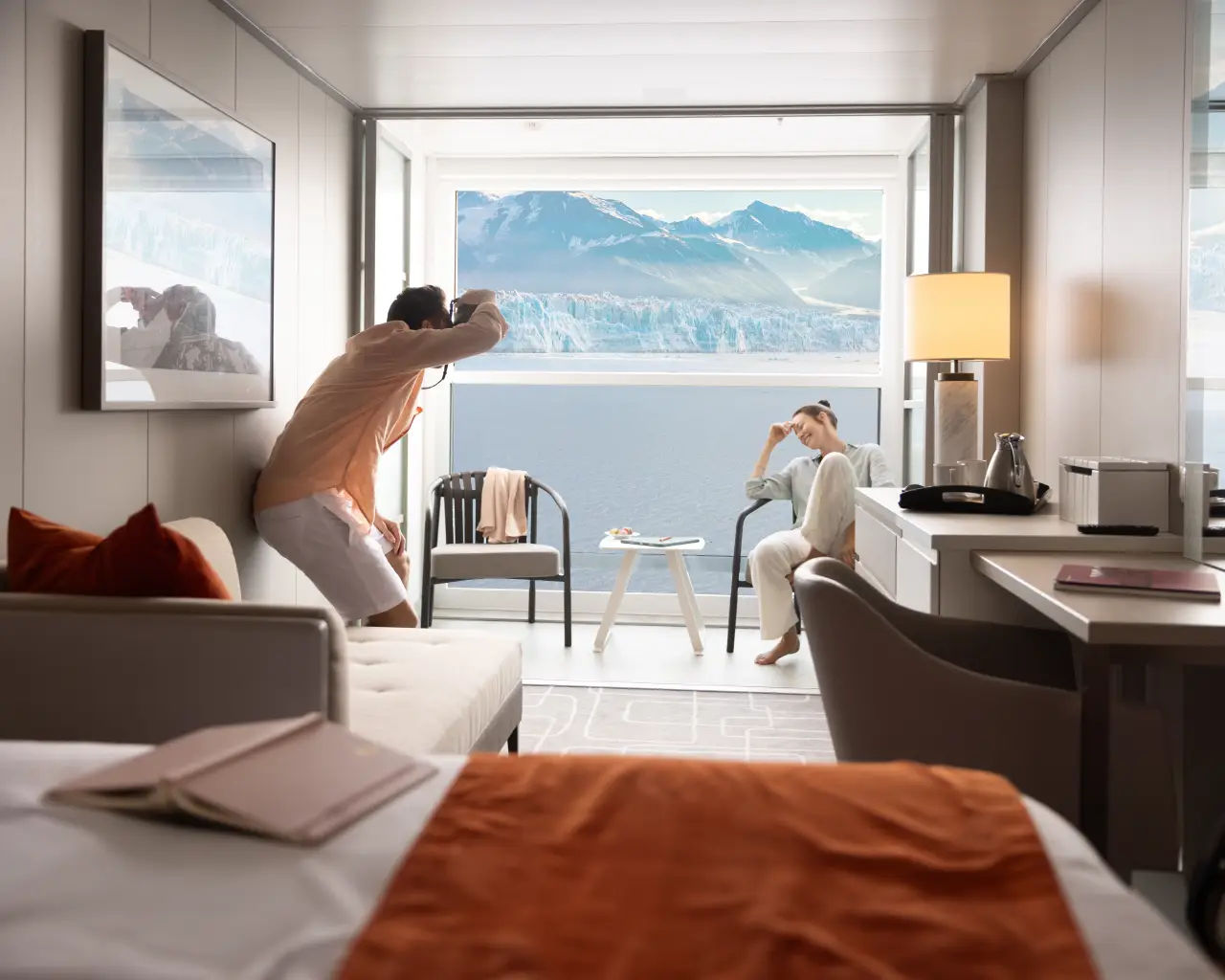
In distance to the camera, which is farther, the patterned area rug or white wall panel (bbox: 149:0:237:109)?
the patterned area rug

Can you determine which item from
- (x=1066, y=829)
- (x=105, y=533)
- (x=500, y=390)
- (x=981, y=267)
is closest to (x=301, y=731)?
(x=1066, y=829)

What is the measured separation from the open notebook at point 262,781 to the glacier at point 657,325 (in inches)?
198

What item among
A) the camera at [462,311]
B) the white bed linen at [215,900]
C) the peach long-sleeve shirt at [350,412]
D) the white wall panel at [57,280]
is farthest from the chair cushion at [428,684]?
the camera at [462,311]

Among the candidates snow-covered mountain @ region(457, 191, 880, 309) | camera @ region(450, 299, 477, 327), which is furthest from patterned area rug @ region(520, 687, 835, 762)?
snow-covered mountain @ region(457, 191, 880, 309)

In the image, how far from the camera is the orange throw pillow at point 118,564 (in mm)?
2047

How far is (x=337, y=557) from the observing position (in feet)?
11.7

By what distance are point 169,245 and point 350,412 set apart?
771mm

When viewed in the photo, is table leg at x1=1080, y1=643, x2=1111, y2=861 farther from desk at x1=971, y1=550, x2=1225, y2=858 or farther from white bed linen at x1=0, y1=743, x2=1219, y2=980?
white bed linen at x1=0, y1=743, x2=1219, y2=980

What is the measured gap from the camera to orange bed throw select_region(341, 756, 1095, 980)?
0.90m

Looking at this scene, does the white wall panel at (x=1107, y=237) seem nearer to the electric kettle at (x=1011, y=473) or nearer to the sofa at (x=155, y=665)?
the electric kettle at (x=1011, y=473)

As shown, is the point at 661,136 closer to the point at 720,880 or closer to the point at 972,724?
the point at 972,724

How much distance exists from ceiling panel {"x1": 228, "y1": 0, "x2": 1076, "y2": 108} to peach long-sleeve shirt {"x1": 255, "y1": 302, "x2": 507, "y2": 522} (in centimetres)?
105

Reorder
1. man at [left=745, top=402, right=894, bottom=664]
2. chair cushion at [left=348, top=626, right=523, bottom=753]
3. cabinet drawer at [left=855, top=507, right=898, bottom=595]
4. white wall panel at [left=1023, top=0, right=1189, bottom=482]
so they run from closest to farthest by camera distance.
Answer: chair cushion at [left=348, top=626, right=523, bottom=753] → white wall panel at [left=1023, top=0, right=1189, bottom=482] → cabinet drawer at [left=855, top=507, right=898, bottom=595] → man at [left=745, top=402, right=894, bottom=664]

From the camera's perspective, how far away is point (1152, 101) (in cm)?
290
